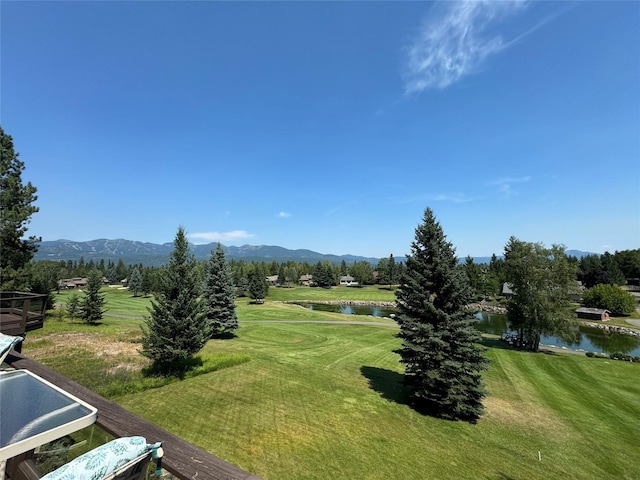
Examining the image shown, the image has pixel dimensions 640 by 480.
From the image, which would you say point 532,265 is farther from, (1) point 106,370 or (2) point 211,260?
(1) point 106,370

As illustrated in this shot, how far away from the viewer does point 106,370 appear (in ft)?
51.8

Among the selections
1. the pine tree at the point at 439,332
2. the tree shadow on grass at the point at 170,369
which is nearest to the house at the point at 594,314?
the pine tree at the point at 439,332

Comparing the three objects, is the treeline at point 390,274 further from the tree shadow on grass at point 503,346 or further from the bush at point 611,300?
the tree shadow on grass at point 503,346

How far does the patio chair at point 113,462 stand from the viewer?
1707 mm

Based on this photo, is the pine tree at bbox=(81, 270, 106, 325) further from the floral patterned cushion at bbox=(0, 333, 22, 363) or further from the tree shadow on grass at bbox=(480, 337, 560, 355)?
the tree shadow on grass at bbox=(480, 337, 560, 355)

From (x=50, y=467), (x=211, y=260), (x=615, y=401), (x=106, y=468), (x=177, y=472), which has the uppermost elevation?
(x=211, y=260)

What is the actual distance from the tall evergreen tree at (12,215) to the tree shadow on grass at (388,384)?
1008 inches

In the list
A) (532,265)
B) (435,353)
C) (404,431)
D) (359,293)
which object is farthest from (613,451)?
(359,293)

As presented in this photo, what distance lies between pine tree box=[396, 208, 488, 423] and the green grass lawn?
965 millimetres

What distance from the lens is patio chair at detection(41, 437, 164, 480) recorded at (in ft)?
5.60

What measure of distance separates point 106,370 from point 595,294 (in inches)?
3186

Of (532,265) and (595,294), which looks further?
(595,294)

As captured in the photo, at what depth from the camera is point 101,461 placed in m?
1.83

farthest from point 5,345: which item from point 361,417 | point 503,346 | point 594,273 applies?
point 594,273
